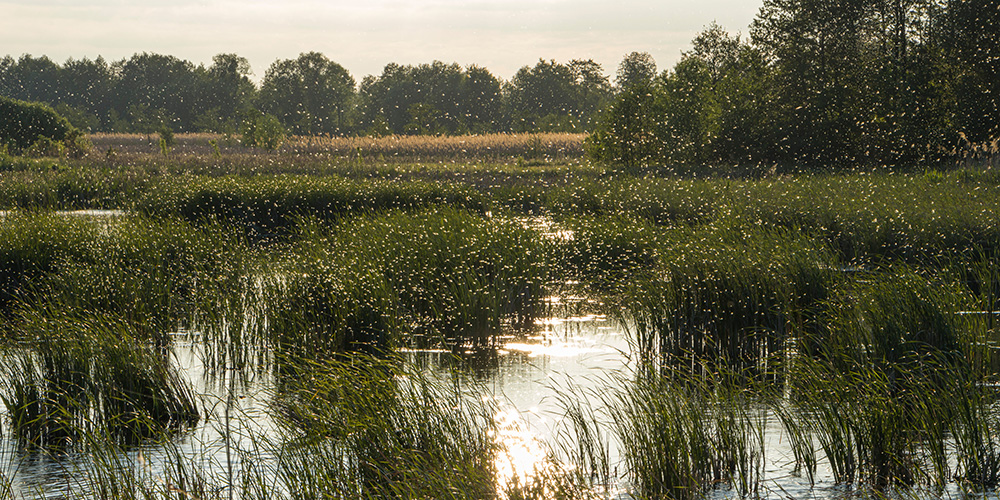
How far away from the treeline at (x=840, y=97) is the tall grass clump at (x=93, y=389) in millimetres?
28005

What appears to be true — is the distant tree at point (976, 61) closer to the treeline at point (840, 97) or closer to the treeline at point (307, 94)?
the treeline at point (840, 97)

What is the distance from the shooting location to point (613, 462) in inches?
212

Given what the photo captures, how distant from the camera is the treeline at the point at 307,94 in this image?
311 ft

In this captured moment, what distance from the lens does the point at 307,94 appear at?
99.7m

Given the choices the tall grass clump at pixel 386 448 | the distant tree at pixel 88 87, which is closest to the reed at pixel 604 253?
the tall grass clump at pixel 386 448

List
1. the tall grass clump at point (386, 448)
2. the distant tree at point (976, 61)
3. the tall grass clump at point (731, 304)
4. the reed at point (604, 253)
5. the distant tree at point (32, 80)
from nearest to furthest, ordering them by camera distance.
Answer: the tall grass clump at point (386, 448), the tall grass clump at point (731, 304), the reed at point (604, 253), the distant tree at point (976, 61), the distant tree at point (32, 80)

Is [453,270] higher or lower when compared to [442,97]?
lower

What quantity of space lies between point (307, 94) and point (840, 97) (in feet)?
252

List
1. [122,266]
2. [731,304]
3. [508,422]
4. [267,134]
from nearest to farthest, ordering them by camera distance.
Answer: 1. [508,422]
2. [731,304]
3. [122,266]
4. [267,134]

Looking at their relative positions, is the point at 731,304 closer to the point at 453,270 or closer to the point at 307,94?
the point at 453,270

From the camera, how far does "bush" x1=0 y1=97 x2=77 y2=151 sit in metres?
42.0

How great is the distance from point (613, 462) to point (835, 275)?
14.1 ft

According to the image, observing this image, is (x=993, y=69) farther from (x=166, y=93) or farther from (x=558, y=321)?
(x=166, y=93)

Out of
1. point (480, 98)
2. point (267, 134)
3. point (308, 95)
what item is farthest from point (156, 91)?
point (267, 134)
